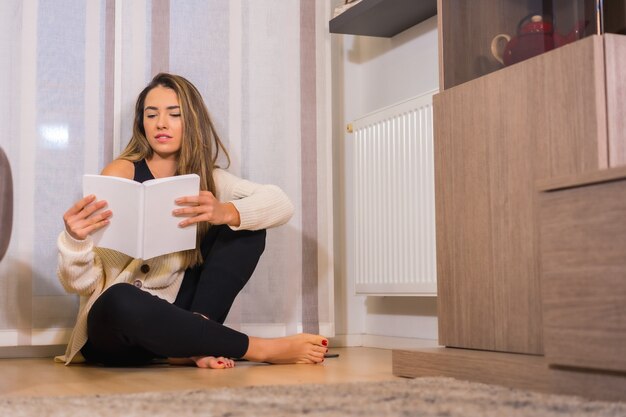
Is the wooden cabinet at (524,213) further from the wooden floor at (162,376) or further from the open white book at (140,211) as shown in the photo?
the open white book at (140,211)

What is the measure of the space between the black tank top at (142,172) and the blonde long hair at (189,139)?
1 centimetres

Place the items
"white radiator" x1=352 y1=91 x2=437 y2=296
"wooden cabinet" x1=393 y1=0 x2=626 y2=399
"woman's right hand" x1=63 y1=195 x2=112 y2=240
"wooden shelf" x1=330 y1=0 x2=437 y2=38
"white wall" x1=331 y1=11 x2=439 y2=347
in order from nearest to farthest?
"wooden cabinet" x1=393 y1=0 x2=626 y2=399
"woman's right hand" x1=63 y1=195 x2=112 y2=240
"white radiator" x1=352 y1=91 x2=437 y2=296
"wooden shelf" x1=330 y1=0 x2=437 y2=38
"white wall" x1=331 y1=11 x2=439 y2=347

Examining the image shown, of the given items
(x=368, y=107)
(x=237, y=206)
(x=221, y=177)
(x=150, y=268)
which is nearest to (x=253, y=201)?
(x=237, y=206)

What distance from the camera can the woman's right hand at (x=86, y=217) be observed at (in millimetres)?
1766

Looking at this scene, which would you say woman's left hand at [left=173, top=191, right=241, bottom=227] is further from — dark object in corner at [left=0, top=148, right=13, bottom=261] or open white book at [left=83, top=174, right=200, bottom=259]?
dark object in corner at [left=0, top=148, right=13, bottom=261]

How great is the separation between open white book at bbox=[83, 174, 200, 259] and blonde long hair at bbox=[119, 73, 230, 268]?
0.70ft

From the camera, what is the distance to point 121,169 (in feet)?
6.75

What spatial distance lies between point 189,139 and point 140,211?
360 millimetres

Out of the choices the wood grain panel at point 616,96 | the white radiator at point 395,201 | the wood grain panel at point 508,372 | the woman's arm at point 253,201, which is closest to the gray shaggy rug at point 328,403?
the wood grain panel at point 508,372

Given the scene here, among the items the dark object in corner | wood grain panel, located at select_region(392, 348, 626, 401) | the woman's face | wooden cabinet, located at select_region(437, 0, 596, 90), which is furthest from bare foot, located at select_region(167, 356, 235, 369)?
wooden cabinet, located at select_region(437, 0, 596, 90)

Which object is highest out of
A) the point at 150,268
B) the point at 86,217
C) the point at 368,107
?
the point at 368,107

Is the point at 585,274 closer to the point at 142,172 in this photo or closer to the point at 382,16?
the point at 142,172

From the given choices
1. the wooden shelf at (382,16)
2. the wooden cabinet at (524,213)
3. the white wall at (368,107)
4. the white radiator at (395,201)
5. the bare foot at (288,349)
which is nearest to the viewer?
the wooden cabinet at (524,213)

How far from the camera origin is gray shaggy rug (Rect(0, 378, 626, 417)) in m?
1.04
